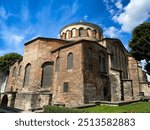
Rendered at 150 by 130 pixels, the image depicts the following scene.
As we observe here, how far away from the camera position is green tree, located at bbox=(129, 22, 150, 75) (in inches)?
795

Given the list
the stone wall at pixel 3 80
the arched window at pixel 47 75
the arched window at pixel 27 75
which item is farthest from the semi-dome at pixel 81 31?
the stone wall at pixel 3 80

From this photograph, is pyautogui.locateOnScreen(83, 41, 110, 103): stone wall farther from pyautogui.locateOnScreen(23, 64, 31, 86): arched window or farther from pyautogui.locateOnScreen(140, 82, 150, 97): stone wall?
pyautogui.locateOnScreen(140, 82, 150, 97): stone wall

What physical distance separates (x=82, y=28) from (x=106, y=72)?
13.2 meters

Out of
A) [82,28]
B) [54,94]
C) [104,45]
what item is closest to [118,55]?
[104,45]

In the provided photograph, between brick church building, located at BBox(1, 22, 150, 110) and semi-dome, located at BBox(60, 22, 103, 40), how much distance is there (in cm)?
649

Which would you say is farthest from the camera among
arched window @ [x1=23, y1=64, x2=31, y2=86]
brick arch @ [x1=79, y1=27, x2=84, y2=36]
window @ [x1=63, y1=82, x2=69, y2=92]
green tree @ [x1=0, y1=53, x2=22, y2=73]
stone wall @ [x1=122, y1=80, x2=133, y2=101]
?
green tree @ [x1=0, y1=53, x2=22, y2=73]

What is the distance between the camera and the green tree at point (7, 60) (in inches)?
1706

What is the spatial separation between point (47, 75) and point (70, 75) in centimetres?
487

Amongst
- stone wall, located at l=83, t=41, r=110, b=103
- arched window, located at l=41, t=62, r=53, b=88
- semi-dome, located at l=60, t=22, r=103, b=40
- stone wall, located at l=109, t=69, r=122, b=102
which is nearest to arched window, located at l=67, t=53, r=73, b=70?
stone wall, located at l=83, t=41, r=110, b=103

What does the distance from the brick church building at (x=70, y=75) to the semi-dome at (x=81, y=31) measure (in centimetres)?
649

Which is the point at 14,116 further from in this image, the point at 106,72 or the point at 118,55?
the point at 118,55

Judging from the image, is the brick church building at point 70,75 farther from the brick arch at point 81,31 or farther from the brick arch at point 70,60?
the brick arch at point 81,31

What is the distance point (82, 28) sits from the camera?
33.3 metres

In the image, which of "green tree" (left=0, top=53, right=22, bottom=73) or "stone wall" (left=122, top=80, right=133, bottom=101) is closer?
"stone wall" (left=122, top=80, right=133, bottom=101)
